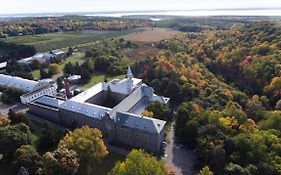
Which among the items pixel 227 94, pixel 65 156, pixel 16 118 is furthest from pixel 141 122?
pixel 16 118

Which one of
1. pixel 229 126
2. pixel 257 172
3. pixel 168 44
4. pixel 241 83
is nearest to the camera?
pixel 257 172

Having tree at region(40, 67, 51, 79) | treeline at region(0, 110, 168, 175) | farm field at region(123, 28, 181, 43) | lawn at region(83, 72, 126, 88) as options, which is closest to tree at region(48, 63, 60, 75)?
tree at region(40, 67, 51, 79)

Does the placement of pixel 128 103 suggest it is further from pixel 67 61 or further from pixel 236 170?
pixel 67 61

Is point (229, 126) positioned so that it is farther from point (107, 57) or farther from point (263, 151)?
point (107, 57)

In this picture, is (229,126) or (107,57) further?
(107,57)

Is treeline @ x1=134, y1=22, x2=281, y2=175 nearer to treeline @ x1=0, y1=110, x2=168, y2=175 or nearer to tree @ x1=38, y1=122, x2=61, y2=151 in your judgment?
treeline @ x1=0, y1=110, x2=168, y2=175

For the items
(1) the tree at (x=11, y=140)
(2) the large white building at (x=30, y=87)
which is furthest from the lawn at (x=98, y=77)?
(1) the tree at (x=11, y=140)

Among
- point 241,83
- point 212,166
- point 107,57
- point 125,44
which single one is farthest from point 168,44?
point 212,166
